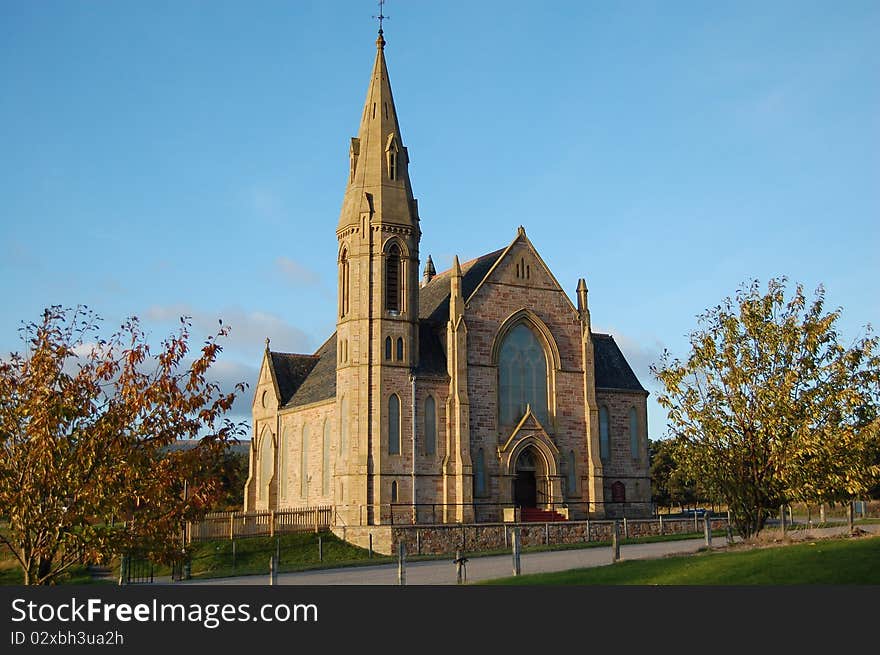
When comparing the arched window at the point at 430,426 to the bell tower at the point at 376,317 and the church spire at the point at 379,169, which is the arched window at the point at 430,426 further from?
the church spire at the point at 379,169

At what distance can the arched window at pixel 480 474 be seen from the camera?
50.8 metres

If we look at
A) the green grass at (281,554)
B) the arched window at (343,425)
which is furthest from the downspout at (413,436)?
the green grass at (281,554)

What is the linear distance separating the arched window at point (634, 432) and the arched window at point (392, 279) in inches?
676

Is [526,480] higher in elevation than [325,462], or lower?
lower

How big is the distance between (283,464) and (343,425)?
11755 mm

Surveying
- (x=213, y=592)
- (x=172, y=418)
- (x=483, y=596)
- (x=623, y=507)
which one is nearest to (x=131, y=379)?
(x=172, y=418)

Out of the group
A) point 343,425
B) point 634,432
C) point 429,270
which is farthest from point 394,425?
point 429,270

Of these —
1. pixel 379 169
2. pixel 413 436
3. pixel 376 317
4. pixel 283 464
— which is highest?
pixel 379 169

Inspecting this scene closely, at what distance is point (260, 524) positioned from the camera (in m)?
47.1

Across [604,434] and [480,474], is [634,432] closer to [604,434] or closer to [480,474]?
[604,434]

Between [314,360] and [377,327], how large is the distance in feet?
53.7

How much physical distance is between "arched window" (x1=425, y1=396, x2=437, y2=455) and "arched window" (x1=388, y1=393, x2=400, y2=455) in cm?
160

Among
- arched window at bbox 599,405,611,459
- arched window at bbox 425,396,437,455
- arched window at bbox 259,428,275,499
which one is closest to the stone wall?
arched window at bbox 425,396,437,455

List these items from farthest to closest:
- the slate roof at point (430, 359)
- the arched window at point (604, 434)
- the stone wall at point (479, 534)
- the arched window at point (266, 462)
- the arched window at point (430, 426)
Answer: the arched window at point (266, 462)
the arched window at point (604, 434)
the slate roof at point (430, 359)
the arched window at point (430, 426)
the stone wall at point (479, 534)
